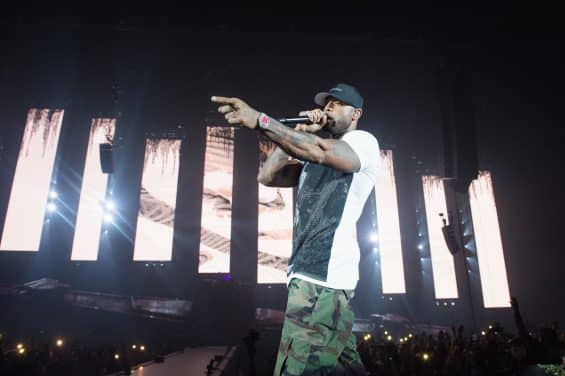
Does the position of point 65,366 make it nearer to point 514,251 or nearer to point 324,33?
point 324,33

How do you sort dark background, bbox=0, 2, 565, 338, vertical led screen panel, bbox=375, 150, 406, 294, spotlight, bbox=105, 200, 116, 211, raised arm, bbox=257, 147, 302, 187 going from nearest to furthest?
raised arm, bbox=257, 147, 302, 187 → dark background, bbox=0, 2, 565, 338 → spotlight, bbox=105, 200, 116, 211 → vertical led screen panel, bbox=375, 150, 406, 294

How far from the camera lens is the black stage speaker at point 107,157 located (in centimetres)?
1053

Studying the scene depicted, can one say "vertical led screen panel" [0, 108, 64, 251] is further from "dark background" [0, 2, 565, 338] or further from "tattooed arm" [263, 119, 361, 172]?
"tattooed arm" [263, 119, 361, 172]

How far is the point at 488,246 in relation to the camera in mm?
12516

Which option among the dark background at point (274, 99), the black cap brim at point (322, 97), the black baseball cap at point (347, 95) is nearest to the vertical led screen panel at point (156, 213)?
the dark background at point (274, 99)

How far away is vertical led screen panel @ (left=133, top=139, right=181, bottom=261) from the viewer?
1138 centimetres

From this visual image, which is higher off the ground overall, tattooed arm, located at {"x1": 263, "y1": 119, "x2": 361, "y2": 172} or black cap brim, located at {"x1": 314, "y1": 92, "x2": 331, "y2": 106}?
black cap brim, located at {"x1": 314, "y1": 92, "x2": 331, "y2": 106}

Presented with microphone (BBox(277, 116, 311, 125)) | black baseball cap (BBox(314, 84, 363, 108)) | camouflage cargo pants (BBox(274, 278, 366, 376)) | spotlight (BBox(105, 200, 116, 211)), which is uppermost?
spotlight (BBox(105, 200, 116, 211))

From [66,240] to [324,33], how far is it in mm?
11849

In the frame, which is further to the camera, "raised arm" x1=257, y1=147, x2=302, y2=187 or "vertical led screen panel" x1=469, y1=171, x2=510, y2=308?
"vertical led screen panel" x1=469, y1=171, x2=510, y2=308

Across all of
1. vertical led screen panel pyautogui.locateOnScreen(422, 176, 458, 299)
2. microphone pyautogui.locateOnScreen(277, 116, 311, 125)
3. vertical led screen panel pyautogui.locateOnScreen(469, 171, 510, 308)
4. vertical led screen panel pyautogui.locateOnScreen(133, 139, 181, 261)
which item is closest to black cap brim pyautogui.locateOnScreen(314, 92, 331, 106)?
microphone pyautogui.locateOnScreen(277, 116, 311, 125)

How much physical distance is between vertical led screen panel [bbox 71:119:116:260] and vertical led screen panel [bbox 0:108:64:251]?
1077 millimetres

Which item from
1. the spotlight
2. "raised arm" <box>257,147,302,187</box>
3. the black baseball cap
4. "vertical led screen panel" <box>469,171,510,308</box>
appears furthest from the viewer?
"vertical led screen panel" <box>469,171,510,308</box>

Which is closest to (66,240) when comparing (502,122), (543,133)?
(502,122)
